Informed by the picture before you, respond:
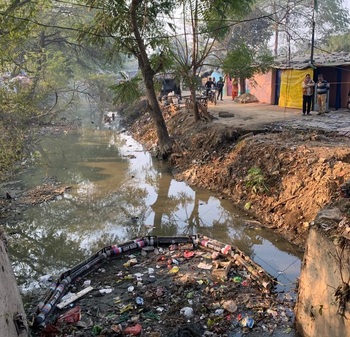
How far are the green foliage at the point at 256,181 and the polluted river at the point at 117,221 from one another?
2.34 ft

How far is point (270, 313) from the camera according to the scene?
15.7ft

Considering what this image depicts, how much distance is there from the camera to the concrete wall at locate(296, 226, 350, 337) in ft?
11.6

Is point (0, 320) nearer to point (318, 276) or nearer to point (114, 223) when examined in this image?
point (318, 276)

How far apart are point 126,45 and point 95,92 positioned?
2145cm

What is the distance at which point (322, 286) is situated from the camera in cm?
380

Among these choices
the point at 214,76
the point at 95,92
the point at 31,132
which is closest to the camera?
the point at 31,132

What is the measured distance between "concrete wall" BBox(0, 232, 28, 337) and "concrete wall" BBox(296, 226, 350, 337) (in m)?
A: 3.33

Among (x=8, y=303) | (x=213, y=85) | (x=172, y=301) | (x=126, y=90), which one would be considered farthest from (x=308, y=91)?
(x=8, y=303)

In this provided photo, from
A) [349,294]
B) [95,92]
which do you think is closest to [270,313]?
[349,294]

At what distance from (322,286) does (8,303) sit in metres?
3.47

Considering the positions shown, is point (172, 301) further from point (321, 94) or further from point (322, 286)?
point (321, 94)

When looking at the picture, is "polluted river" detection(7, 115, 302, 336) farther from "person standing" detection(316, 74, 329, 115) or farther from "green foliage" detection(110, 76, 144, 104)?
"person standing" detection(316, 74, 329, 115)

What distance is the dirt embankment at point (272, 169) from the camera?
23.1ft

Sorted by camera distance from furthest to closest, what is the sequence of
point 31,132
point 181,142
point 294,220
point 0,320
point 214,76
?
point 214,76
point 31,132
point 181,142
point 294,220
point 0,320
